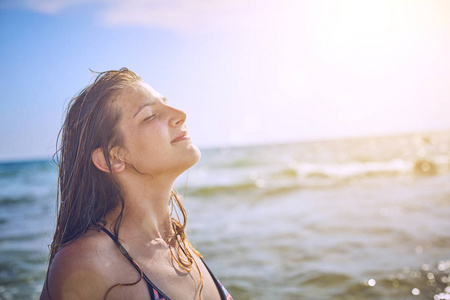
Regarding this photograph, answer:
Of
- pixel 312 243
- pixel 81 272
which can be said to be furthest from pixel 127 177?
pixel 312 243

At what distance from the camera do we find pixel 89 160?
1.80 m

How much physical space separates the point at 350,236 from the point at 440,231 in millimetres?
1847

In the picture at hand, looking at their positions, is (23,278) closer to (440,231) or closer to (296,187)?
(440,231)

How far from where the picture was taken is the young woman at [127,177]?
1.72 meters

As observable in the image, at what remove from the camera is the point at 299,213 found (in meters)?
10.7

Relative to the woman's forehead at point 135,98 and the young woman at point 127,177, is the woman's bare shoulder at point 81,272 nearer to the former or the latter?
the young woman at point 127,177

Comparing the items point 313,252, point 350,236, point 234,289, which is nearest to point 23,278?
point 234,289

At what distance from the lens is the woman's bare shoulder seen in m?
1.47

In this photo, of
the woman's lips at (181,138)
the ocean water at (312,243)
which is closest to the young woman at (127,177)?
the woman's lips at (181,138)

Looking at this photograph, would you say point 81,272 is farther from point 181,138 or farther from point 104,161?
point 181,138

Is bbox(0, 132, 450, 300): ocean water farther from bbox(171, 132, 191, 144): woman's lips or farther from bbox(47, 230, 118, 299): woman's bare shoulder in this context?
bbox(171, 132, 191, 144): woman's lips

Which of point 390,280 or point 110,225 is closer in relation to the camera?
point 110,225

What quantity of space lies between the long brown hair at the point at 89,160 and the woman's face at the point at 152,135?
0.05 meters

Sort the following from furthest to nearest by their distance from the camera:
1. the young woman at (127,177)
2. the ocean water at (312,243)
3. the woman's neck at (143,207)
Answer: the ocean water at (312,243), the woman's neck at (143,207), the young woman at (127,177)
